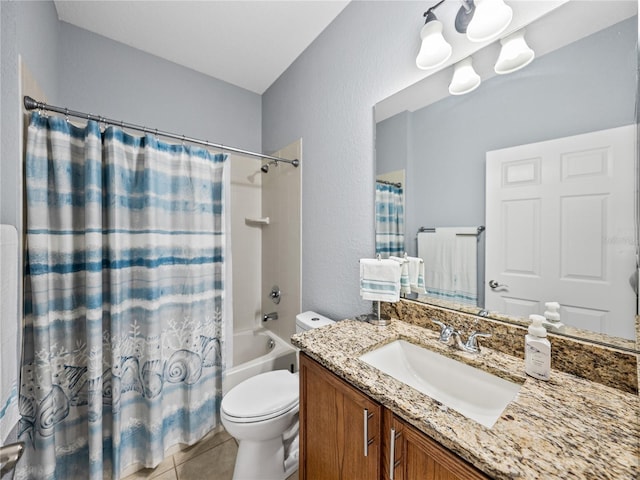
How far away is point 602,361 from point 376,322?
0.72 meters

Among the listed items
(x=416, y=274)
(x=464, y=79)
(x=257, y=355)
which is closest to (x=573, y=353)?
(x=416, y=274)

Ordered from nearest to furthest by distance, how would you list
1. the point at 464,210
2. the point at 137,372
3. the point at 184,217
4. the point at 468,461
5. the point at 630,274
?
1. the point at 468,461
2. the point at 630,274
3. the point at 464,210
4. the point at 137,372
5. the point at 184,217

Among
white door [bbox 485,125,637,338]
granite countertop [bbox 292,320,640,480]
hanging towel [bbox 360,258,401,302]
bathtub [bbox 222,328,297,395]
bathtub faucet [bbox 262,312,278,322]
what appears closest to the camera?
granite countertop [bbox 292,320,640,480]

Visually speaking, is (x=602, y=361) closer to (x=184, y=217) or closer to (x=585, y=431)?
(x=585, y=431)

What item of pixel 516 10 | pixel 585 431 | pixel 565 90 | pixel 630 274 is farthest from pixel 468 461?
pixel 516 10

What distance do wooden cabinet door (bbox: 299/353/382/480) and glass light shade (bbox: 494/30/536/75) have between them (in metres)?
1.20

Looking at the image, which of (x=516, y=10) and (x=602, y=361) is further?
(x=516, y=10)

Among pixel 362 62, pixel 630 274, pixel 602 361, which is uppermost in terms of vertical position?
pixel 362 62

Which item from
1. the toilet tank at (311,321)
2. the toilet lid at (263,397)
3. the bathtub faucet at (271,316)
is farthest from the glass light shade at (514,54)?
the bathtub faucet at (271,316)

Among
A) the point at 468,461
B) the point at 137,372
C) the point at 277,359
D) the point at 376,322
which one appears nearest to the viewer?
the point at 468,461

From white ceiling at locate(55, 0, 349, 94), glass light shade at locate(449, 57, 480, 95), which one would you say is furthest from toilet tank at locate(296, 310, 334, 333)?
white ceiling at locate(55, 0, 349, 94)

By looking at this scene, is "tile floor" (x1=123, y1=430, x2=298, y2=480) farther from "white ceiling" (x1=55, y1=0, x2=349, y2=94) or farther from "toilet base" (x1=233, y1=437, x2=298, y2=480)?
"white ceiling" (x1=55, y1=0, x2=349, y2=94)

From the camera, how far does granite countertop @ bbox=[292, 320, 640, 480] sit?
0.46 metres

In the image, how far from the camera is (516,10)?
860 millimetres
